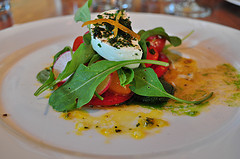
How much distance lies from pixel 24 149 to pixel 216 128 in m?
1.05

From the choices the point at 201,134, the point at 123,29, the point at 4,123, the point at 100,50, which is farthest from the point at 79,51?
the point at 201,134

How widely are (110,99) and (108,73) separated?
22cm

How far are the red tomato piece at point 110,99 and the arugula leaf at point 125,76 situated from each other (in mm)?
142

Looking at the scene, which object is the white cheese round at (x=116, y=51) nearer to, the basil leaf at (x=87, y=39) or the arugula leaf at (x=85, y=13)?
the basil leaf at (x=87, y=39)

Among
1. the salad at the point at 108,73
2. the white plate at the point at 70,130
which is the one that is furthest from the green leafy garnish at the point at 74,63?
the white plate at the point at 70,130

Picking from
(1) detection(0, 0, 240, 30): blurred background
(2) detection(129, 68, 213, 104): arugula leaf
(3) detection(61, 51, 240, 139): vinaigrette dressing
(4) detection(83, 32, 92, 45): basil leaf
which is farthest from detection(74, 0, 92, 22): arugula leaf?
(1) detection(0, 0, 240, 30): blurred background

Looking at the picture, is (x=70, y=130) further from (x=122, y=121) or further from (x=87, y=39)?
(x=87, y=39)

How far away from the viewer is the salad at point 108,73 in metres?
1.60

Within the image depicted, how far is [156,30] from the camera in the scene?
219 cm

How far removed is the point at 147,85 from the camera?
1.68 metres

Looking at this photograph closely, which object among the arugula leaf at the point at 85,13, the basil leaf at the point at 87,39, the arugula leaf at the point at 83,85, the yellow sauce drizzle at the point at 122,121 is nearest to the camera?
the yellow sauce drizzle at the point at 122,121

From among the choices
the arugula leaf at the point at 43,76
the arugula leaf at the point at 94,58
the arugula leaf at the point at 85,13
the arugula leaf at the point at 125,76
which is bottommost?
the arugula leaf at the point at 43,76

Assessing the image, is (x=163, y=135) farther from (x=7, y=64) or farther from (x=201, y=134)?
(x=7, y=64)

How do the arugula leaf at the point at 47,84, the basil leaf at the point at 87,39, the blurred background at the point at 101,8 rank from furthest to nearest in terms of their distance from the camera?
Answer: the blurred background at the point at 101,8
the basil leaf at the point at 87,39
the arugula leaf at the point at 47,84
